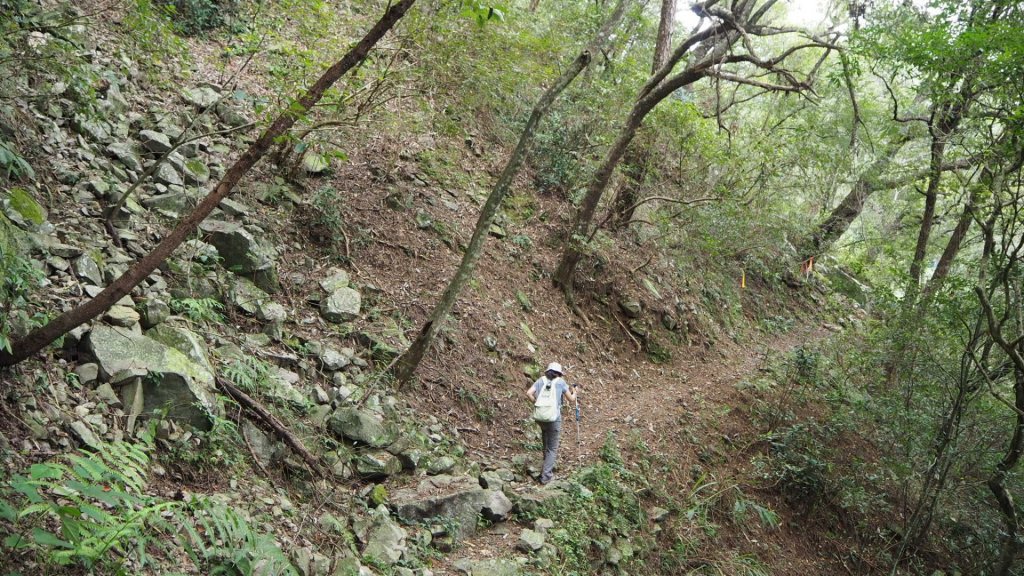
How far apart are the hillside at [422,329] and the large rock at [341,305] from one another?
0.04 meters

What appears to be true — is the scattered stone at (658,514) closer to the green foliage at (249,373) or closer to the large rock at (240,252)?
the green foliage at (249,373)

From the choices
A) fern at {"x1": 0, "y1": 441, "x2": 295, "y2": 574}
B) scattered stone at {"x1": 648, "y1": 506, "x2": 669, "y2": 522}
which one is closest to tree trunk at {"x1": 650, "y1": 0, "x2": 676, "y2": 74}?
scattered stone at {"x1": 648, "y1": 506, "x2": 669, "y2": 522}

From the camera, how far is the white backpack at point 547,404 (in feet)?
25.6

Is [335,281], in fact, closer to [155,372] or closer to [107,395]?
[155,372]

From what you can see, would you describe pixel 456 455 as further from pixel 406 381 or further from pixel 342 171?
pixel 342 171

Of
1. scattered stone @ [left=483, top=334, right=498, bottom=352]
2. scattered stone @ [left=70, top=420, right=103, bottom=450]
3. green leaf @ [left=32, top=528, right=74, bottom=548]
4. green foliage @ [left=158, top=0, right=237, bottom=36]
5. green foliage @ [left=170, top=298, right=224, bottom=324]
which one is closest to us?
green leaf @ [left=32, top=528, right=74, bottom=548]

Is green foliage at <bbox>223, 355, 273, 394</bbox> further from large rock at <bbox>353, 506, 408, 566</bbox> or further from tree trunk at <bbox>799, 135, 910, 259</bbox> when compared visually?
tree trunk at <bbox>799, 135, 910, 259</bbox>

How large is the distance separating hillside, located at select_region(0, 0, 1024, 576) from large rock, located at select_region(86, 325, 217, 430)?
0.07ft

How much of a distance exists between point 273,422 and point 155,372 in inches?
47.3

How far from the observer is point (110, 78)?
7648 millimetres

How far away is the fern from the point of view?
297 centimetres

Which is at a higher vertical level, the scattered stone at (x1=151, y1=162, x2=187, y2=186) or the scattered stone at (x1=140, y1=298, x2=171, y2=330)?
the scattered stone at (x1=151, y1=162, x2=187, y2=186)

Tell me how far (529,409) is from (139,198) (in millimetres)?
6059

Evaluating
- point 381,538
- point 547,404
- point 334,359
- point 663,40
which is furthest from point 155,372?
point 663,40
